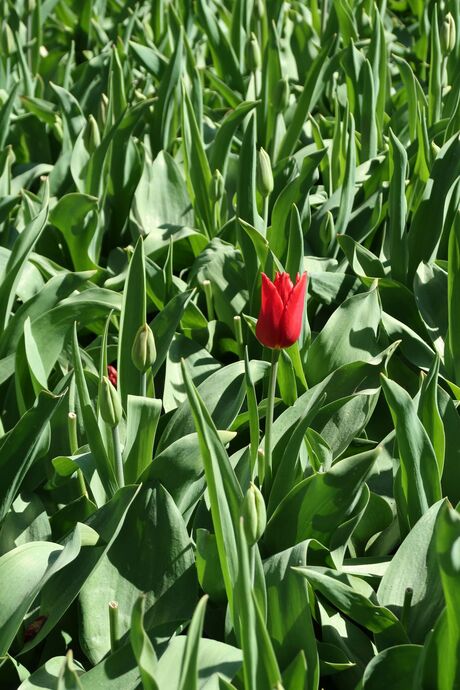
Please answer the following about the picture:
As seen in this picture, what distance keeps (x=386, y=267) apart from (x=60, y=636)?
3.28 feet

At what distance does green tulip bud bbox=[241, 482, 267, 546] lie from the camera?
1.00 metres

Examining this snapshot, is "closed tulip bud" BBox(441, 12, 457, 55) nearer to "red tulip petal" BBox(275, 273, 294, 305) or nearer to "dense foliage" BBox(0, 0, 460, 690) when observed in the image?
"dense foliage" BBox(0, 0, 460, 690)

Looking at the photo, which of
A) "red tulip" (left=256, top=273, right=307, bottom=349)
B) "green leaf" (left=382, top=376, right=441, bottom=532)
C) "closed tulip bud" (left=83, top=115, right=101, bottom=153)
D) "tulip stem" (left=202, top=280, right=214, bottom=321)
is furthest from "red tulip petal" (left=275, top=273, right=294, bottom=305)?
"closed tulip bud" (left=83, top=115, right=101, bottom=153)

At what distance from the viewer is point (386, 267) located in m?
1.92

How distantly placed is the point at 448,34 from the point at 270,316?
1334 millimetres

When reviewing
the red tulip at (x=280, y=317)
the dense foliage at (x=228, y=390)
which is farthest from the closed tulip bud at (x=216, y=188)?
the red tulip at (x=280, y=317)

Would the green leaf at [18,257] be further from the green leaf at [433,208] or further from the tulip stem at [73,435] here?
the green leaf at [433,208]

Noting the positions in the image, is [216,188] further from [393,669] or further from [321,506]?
[393,669]

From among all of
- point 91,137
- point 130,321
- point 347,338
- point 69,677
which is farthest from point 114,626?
point 91,137

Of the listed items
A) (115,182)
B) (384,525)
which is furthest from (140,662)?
(115,182)

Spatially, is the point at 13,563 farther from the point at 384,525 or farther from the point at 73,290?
the point at 73,290

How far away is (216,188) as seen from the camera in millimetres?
1955

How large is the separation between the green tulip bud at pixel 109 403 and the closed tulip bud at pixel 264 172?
2.09ft

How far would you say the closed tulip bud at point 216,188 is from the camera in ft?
6.36
